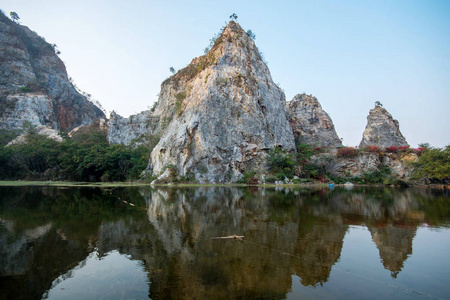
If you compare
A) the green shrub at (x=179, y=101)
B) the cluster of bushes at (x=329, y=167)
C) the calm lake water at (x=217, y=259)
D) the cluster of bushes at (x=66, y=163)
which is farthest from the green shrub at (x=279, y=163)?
the calm lake water at (x=217, y=259)

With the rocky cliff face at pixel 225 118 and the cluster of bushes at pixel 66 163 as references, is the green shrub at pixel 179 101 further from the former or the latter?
the cluster of bushes at pixel 66 163

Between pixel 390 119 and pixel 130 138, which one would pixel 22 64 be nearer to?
pixel 130 138

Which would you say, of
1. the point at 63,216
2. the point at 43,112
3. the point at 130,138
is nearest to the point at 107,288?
the point at 63,216

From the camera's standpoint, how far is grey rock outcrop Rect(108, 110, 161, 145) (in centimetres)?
5503

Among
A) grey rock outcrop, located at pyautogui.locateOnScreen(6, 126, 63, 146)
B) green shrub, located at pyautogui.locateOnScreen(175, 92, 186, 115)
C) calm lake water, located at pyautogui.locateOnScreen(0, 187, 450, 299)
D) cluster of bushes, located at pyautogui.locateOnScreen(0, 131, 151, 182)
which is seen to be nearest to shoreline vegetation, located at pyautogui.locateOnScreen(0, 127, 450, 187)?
cluster of bushes, located at pyautogui.locateOnScreen(0, 131, 151, 182)

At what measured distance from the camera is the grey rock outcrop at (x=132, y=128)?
55031mm

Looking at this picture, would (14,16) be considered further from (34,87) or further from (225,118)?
(225,118)

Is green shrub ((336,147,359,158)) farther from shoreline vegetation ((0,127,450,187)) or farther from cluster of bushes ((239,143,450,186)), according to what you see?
shoreline vegetation ((0,127,450,187))

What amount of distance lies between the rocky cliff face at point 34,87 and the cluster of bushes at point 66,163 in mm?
21045

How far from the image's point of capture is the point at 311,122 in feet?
208

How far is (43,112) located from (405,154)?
8166 centimetres

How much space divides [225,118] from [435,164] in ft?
105

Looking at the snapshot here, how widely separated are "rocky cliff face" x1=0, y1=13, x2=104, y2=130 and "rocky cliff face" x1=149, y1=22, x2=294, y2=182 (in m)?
34.7

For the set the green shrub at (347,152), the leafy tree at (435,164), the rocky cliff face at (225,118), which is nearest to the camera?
the leafy tree at (435,164)
